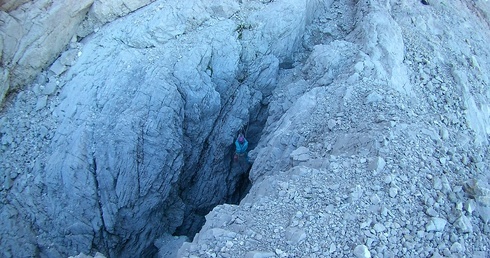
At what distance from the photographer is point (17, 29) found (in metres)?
8.79

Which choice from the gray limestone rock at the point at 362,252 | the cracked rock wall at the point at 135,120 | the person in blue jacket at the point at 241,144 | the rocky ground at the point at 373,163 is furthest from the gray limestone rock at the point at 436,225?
the cracked rock wall at the point at 135,120

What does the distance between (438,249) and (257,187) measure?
292 centimetres

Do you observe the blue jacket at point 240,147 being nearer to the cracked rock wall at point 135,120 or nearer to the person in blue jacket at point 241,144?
the person in blue jacket at point 241,144

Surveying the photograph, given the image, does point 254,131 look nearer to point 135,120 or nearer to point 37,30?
point 135,120

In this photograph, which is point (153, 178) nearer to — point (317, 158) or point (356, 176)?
point (317, 158)

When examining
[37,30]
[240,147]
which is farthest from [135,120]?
[37,30]

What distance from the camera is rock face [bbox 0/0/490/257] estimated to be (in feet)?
19.5

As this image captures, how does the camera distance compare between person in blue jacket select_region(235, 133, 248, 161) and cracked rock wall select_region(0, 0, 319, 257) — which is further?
person in blue jacket select_region(235, 133, 248, 161)

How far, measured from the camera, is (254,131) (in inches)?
428

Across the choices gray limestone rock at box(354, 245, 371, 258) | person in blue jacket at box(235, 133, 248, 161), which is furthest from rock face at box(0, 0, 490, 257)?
person in blue jacket at box(235, 133, 248, 161)

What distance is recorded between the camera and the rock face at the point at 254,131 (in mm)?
5949

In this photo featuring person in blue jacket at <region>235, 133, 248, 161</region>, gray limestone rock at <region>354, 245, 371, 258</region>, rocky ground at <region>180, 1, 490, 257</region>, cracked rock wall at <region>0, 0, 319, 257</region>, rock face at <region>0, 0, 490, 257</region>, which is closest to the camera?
gray limestone rock at <region>354, 245, 371, 258</region>

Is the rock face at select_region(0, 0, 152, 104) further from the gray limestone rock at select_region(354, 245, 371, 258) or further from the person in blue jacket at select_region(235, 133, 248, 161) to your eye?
the gray limestone rock at select_region(354, 245, 371, 258)

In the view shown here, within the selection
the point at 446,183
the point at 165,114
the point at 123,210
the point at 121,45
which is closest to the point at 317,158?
the point at 446,183
